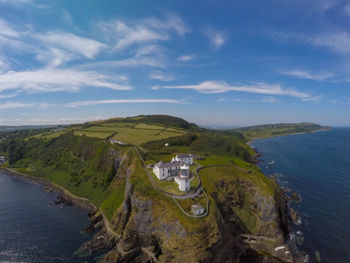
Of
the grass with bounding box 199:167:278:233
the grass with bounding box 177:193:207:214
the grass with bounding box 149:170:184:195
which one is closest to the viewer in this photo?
the grass with bounding box 177:193:207:214

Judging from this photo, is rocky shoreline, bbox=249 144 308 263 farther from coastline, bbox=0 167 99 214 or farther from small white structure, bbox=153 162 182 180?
coastline, bbox=0 167 99 214

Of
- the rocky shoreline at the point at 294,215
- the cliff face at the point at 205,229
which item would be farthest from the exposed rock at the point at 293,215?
the cliff face at the point at 205,229

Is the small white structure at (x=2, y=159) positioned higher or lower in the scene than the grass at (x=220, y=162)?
lower

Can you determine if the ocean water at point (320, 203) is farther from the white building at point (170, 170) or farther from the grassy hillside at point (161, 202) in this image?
the white building at point (170, 170)

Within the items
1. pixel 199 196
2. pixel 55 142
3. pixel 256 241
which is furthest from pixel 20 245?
pixel 55 142

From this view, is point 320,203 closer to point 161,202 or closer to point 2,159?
point 161,202

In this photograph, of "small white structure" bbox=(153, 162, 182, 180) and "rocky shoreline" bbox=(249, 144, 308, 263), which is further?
"small white structure" bbox=(153, 162, 182, 180)

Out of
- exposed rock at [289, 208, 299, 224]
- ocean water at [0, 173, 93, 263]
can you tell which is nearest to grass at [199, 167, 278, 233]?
exposed rock at [289, 208, 299, 224]

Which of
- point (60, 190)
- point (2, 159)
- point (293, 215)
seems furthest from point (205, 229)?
point (2, 159)

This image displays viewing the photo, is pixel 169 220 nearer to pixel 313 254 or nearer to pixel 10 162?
pixel 313 254
